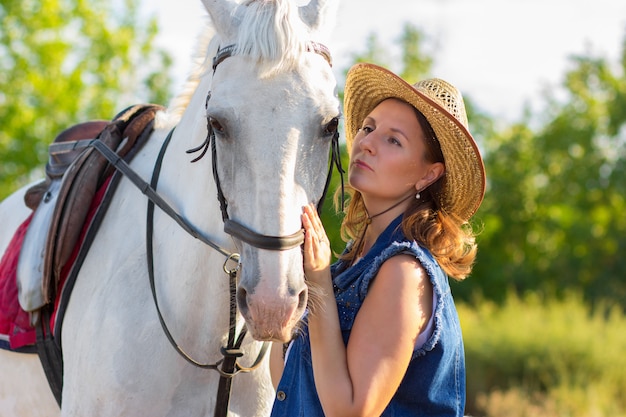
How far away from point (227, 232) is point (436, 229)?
0.65 metres

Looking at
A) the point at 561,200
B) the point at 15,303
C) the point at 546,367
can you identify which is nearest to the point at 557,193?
the point at 561,200

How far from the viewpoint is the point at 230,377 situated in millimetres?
2662

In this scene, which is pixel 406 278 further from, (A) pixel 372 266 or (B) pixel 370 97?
(B) pixel 370 97

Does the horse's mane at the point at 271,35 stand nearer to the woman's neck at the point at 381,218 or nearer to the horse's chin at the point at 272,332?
the woman's neck at the point at 381,218

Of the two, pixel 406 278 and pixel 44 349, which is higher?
pixel 406 278

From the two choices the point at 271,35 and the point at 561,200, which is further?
the point at 561,200

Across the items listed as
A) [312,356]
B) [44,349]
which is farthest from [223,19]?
[44,349]

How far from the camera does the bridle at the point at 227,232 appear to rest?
82.0 inches

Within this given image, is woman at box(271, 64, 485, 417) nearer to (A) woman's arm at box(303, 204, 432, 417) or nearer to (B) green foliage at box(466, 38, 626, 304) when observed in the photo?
(A) woman's arm at box(303, 204, 432, 417)

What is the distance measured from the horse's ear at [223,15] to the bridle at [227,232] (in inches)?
2.9

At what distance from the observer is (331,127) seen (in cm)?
228

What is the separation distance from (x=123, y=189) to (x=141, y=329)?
69 cm

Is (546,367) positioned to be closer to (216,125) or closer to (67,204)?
(67,204)

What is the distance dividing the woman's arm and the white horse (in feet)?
0.26
